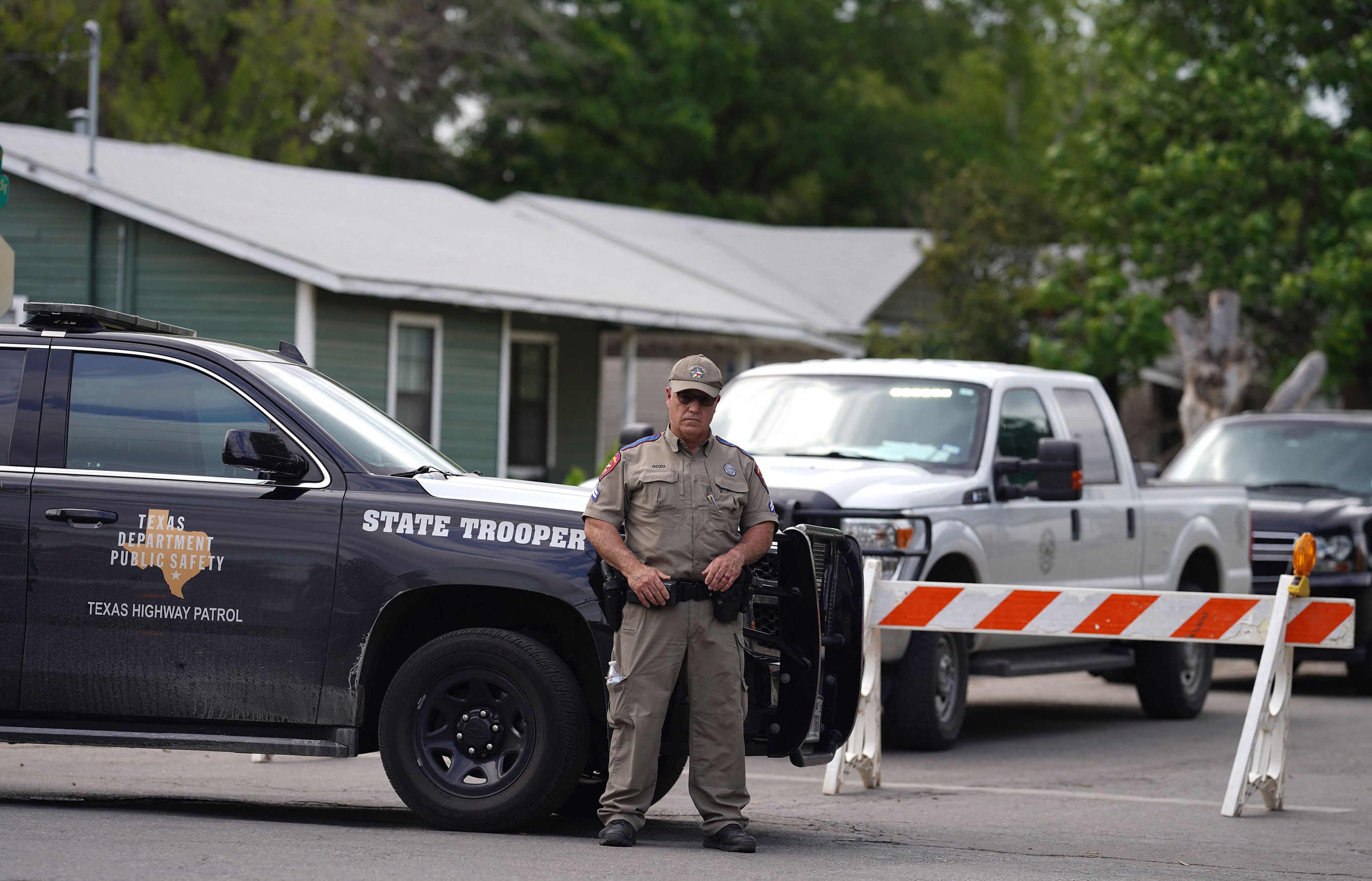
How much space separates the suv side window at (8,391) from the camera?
24.6 feet

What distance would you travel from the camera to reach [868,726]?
910 centimetres

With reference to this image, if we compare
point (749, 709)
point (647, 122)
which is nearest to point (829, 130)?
point (647, 122)

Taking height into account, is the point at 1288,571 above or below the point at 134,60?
below

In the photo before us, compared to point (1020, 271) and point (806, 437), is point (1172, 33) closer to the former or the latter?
point (1020, 271)

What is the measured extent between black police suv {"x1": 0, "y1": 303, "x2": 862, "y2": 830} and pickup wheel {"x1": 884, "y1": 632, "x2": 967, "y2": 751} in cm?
285

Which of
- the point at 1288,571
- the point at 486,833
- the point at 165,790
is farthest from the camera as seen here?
the point at 1288,571

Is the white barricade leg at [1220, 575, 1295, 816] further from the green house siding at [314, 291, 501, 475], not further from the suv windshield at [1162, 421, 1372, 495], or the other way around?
the green house siding at [314, 291, 501, 475]

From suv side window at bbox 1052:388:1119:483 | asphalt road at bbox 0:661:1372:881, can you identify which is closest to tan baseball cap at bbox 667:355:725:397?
asphalt road at bbox 0:661:1372:881

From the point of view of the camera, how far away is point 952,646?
10656 mm

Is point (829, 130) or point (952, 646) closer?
point (952, 646)

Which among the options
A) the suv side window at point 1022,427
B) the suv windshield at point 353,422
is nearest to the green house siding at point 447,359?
the suv side window at point 1022,427

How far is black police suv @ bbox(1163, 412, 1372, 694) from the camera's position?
1441cm

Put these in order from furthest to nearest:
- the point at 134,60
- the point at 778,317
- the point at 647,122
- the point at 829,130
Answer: the point at 829,130, the point at 647,122, the point at 134,60, the point at 778,317

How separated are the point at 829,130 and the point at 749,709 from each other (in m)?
44.0
